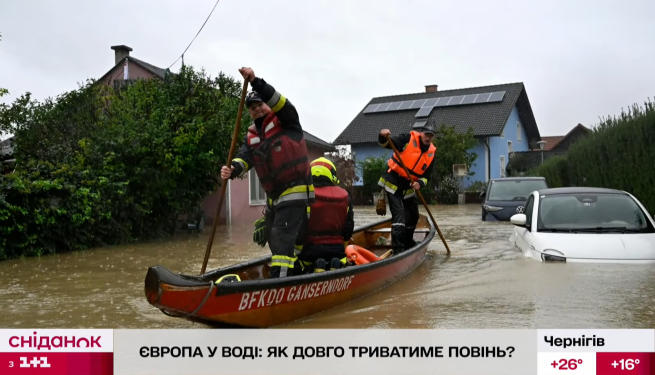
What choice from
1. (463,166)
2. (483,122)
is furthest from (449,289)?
(483,122)

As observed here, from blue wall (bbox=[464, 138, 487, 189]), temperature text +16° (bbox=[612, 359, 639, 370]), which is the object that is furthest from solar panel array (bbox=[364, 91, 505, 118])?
temperature text +16° (bbox=[612, 359, 639, 370])

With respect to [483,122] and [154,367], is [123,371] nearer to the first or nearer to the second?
[154,367]

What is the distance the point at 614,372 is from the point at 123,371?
305 cm

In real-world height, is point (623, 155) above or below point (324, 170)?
above

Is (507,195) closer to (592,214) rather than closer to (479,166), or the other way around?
(592,214)

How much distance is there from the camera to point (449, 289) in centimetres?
738

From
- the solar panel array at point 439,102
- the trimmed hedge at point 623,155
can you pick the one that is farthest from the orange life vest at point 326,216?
the solar panel array at point 439,102

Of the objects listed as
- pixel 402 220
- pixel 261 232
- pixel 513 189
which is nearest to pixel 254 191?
pixel 513 189

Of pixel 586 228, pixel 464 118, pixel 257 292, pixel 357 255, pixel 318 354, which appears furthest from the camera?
pixel 464 118

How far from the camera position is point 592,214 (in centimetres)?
812

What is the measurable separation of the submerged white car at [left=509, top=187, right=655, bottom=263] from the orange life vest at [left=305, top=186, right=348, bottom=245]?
2.61 meters

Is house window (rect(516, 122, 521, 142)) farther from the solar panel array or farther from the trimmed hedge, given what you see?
the trimmed hedge

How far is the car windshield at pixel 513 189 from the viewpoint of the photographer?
1623cm

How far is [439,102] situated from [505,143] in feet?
15.6
